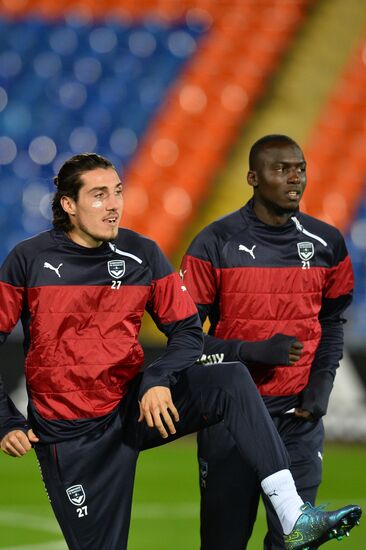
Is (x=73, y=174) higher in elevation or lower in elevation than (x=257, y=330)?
higher

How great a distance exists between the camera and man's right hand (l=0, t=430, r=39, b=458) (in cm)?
418

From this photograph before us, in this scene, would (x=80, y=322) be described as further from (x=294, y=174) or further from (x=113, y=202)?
(x=294, y=174)

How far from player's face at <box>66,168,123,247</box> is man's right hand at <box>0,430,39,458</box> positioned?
755mm

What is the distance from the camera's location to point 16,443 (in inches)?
165

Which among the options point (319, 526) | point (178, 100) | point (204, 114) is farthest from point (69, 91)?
point (319, 526)

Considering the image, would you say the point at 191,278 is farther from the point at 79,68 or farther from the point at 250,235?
the point at 79,68

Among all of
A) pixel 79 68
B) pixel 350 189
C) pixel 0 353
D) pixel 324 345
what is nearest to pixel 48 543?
pixel 324 345

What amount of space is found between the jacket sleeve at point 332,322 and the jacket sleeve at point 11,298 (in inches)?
48.5

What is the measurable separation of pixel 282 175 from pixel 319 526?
154 cm

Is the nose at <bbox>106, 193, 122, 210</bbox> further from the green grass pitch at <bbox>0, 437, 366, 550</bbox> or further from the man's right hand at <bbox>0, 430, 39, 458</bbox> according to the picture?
the green grass pitch at <bbox>0, 437, 366, 550</bbox>

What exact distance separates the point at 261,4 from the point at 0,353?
17.7 ft

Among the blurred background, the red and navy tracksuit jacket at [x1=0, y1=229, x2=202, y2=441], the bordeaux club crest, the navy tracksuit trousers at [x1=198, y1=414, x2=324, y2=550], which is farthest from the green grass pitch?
the blurred background

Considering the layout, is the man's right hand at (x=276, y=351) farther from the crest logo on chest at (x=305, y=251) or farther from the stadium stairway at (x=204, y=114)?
the stadium stairway at (x=204, y=114)

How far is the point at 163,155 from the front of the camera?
39.7ft
